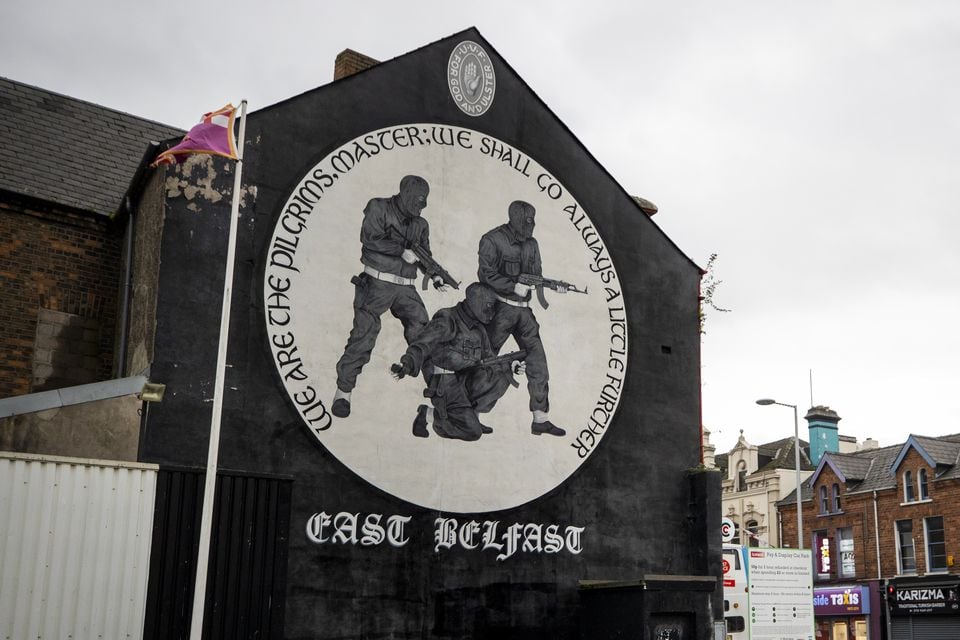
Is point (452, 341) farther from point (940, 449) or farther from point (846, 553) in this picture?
point (846, 553)

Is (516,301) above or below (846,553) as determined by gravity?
above

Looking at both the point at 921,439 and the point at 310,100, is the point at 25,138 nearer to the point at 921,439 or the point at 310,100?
the point at 310,100

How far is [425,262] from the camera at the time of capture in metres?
19.4

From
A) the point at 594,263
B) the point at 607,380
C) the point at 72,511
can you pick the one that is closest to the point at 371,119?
the point at 594,263

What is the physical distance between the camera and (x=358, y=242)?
1867 cm

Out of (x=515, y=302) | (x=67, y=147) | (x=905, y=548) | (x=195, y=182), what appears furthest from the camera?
(x=905, y=548)

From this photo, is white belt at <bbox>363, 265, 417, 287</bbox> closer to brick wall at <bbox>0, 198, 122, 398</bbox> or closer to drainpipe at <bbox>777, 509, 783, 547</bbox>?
brick wall at <bbox>0, 198, 122, 398</bbox>

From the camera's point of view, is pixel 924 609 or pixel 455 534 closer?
pixel 455 534

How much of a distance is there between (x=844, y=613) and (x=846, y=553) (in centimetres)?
269

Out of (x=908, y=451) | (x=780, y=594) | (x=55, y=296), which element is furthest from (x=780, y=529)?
(x=55, y=296)

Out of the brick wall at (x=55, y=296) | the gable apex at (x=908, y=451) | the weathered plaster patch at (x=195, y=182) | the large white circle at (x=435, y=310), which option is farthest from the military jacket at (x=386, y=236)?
the gable apex at (x=908, y=451)

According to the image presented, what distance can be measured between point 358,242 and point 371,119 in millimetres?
2438

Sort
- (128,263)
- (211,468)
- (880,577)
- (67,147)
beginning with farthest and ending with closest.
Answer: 1. (880,577)
2. (67,147)
3. (128,263)
4. (211,468)

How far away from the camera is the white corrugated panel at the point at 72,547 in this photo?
13.8m
